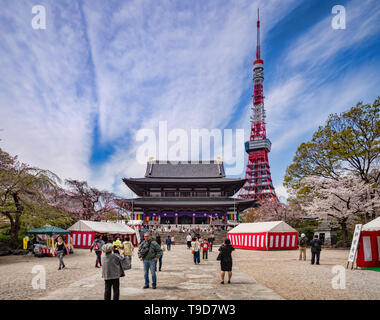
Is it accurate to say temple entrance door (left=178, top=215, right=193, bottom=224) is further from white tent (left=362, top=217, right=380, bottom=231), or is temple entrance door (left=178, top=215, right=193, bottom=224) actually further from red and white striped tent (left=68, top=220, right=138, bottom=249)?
white tent (left=362, top=217, right=380, bottom=231)

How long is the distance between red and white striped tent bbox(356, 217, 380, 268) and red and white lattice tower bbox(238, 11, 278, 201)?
55348mm

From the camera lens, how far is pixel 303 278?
9.09 metres

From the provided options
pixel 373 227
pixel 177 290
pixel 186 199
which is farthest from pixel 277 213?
pixel 177 290

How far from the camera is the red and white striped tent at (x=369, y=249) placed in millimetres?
11406

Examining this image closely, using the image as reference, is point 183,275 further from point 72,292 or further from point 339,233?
point 339,233

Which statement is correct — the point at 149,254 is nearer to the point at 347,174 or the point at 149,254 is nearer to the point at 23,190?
the point at 23,190

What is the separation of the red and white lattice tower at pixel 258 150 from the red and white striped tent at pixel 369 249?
55348mm

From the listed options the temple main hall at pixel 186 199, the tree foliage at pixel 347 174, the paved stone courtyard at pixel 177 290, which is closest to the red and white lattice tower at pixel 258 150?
the temple main hall at pixel 186 199

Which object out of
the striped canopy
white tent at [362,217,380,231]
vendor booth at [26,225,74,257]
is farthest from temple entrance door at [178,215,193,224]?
white tent at [362,217,380,231]

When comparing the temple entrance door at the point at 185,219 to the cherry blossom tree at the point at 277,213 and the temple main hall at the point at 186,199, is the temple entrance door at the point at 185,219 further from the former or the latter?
the cherry blossom tree at the point at 277,213

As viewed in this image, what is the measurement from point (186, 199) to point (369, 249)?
112 ft

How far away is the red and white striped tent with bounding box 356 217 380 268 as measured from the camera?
11.4m
